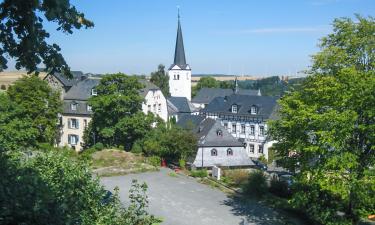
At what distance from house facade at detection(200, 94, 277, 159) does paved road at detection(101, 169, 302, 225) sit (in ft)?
68.5

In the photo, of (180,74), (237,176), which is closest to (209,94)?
(180,74)

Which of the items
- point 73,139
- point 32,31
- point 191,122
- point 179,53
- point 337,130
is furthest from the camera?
point 179,53

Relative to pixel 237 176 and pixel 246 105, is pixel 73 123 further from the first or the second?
pixel 237 176

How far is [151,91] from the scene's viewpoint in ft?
167

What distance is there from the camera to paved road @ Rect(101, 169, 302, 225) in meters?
22.3

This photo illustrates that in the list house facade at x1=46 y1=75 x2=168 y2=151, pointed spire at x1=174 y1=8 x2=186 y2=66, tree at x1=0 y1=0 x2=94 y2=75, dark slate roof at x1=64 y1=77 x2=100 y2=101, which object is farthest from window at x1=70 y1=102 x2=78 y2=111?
tree at x1=0 y1=0 x2=94 y2=75

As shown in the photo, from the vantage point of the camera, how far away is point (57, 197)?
30.0 feet

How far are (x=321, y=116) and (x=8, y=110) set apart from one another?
28.1 meters

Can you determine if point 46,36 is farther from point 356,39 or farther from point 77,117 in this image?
point 77,117

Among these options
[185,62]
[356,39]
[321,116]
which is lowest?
[321,116]

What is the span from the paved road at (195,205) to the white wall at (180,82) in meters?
53.6

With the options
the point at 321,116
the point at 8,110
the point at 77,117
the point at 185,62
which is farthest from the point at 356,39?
the point at 185,62

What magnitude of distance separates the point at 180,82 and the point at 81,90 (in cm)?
3600

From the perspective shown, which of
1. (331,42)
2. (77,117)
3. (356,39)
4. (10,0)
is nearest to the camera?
(10,0)
